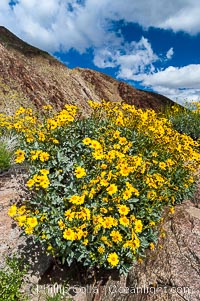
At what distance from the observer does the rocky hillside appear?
13648 mm

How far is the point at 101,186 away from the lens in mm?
3336

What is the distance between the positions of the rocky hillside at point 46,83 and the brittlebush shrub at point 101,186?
17.6ft

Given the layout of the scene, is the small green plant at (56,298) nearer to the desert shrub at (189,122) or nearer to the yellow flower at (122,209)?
the yellow flower at (122,209)

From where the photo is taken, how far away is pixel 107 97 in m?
22.2

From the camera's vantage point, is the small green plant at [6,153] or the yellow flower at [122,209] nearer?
the yellow flower at [122,209]

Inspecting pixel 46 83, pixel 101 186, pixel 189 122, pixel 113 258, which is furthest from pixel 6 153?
pixel 46 83

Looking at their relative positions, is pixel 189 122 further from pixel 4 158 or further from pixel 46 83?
pixel 46 83

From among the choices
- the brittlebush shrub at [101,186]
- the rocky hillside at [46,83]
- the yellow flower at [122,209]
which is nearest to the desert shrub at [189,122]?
the rocky hillside at [46,83]

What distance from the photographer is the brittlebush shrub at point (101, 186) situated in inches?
120

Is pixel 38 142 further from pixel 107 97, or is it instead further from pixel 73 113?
pixel 107 97

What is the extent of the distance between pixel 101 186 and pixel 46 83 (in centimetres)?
1403

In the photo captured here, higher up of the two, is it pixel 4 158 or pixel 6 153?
pixel 6 153

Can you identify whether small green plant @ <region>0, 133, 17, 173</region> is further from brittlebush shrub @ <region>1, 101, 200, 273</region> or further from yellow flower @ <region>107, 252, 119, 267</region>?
yellow flower @ <region>107, 252, 119, 267</region>

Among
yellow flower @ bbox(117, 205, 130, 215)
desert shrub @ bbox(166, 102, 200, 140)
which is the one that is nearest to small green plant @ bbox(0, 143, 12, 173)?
yellow flower @ bbox(117, 205, 130, 215)
